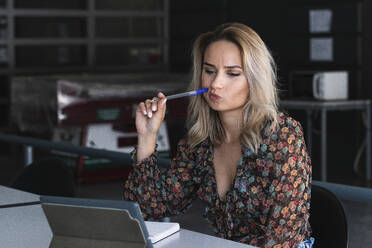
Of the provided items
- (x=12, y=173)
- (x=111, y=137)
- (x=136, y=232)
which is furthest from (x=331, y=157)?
(x=136, y=232)

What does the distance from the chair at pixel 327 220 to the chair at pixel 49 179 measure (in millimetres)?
914

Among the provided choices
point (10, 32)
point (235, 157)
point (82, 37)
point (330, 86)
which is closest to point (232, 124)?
point (235, 157)

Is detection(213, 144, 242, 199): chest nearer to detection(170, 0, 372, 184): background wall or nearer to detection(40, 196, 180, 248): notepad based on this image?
detection(40, 196, 180, 248): notepad

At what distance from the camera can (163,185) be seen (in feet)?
6.21

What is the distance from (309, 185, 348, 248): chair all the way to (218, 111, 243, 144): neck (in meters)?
0.26

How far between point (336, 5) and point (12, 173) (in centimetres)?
346

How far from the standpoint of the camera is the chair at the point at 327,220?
65.5 inches

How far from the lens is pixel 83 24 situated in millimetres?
7711

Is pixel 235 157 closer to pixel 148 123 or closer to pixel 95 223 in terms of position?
pixel 148 123

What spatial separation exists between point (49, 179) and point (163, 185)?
65 cm

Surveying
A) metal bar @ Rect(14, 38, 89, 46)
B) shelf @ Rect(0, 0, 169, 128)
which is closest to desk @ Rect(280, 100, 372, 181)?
shelf @ Rect(0, 0, 169, 128)

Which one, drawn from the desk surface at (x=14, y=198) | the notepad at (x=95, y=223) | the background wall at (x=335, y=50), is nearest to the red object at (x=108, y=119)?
the background wall at (x=335, y=50)

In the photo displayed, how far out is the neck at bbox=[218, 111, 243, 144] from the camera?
1.82m

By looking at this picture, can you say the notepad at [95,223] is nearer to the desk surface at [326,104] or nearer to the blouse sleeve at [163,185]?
the blouse sleeve at [163,185]
